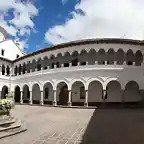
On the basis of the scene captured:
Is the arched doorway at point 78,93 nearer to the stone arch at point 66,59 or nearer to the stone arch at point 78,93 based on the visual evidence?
the stone arch at point 78,93

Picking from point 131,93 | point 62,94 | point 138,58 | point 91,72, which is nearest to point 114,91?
point 131,93

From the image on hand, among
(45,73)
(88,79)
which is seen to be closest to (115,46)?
(88,79)

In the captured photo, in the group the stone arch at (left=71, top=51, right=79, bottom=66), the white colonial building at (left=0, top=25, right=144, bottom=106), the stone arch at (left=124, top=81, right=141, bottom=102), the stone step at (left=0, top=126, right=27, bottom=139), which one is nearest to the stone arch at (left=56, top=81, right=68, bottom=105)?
the white colonial building at (left=0, top=25, right=144, bottom=106)

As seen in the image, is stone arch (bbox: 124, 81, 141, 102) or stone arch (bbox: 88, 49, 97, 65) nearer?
stone arch (bbox: 124, 81, 141, 102)

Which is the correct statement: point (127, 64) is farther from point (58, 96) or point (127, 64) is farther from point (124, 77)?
point (58, 96)

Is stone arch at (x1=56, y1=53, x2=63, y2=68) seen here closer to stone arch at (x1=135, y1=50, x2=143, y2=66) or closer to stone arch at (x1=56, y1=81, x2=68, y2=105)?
stone arch at (x1=56, y1=81, x2=68, y2=105)

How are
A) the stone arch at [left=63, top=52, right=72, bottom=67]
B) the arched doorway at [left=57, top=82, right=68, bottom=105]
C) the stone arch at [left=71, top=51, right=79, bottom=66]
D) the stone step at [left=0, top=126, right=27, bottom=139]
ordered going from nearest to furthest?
the stone step at [left=0, top=126, right=27, bottom=139], the stone arch at [left=71, top=51, right=79, bottom=66], the stone arch at [left=63, top=52, right=72, bottom=67], the arched doorway at [left=57, top=82, right=68, bottom=105]

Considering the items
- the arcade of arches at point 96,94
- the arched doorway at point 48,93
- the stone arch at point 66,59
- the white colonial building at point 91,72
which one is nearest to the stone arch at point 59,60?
the white colonial building at point 91,72

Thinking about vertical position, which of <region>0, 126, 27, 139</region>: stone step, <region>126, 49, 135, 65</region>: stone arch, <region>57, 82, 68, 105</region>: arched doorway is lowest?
<region>0, 126, 27, 139</region>: stone step

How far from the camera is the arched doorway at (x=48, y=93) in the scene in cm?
2660

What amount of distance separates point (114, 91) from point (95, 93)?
2389mm

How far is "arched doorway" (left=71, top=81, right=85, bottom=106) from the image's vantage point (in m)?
24.5

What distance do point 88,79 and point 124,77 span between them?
13.7 feet

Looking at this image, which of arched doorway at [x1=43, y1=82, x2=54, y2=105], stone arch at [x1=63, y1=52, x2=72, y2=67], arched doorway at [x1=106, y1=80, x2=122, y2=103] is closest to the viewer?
arched doorway at [x1=106, y1=80, x2=122, y2=103]
